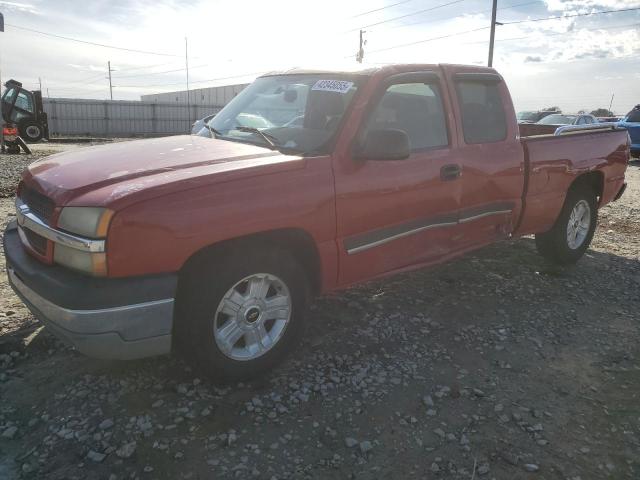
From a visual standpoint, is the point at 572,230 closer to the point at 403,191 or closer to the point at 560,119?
the point at 403,191

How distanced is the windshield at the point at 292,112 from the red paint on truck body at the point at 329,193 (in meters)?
0.14

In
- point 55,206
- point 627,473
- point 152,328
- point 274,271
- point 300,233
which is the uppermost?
point 55,206

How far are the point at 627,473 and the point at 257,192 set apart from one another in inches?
92.3

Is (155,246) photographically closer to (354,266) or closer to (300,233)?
(300,233)

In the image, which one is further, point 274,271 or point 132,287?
point 274,271

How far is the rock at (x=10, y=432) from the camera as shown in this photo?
2.57 meters

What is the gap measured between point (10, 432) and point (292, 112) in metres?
2.56

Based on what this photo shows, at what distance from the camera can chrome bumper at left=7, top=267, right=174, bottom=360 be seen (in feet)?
7.96

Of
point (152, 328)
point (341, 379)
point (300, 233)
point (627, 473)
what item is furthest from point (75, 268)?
point (627, 473)

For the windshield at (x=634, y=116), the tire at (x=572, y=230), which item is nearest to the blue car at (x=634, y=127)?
the windshield at (x=634, y=116)

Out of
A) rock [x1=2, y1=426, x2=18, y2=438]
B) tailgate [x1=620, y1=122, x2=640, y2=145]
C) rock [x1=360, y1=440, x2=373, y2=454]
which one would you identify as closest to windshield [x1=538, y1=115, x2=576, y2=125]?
tailgate [x1=620, y1=122, x2=640, y2=145]

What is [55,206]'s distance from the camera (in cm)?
263

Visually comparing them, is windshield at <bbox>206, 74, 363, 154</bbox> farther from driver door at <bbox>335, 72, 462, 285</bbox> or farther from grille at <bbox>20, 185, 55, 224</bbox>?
grille at <bbox>20, 185, 55, 224</bbox>

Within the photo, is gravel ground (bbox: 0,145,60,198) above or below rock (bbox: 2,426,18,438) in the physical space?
above
